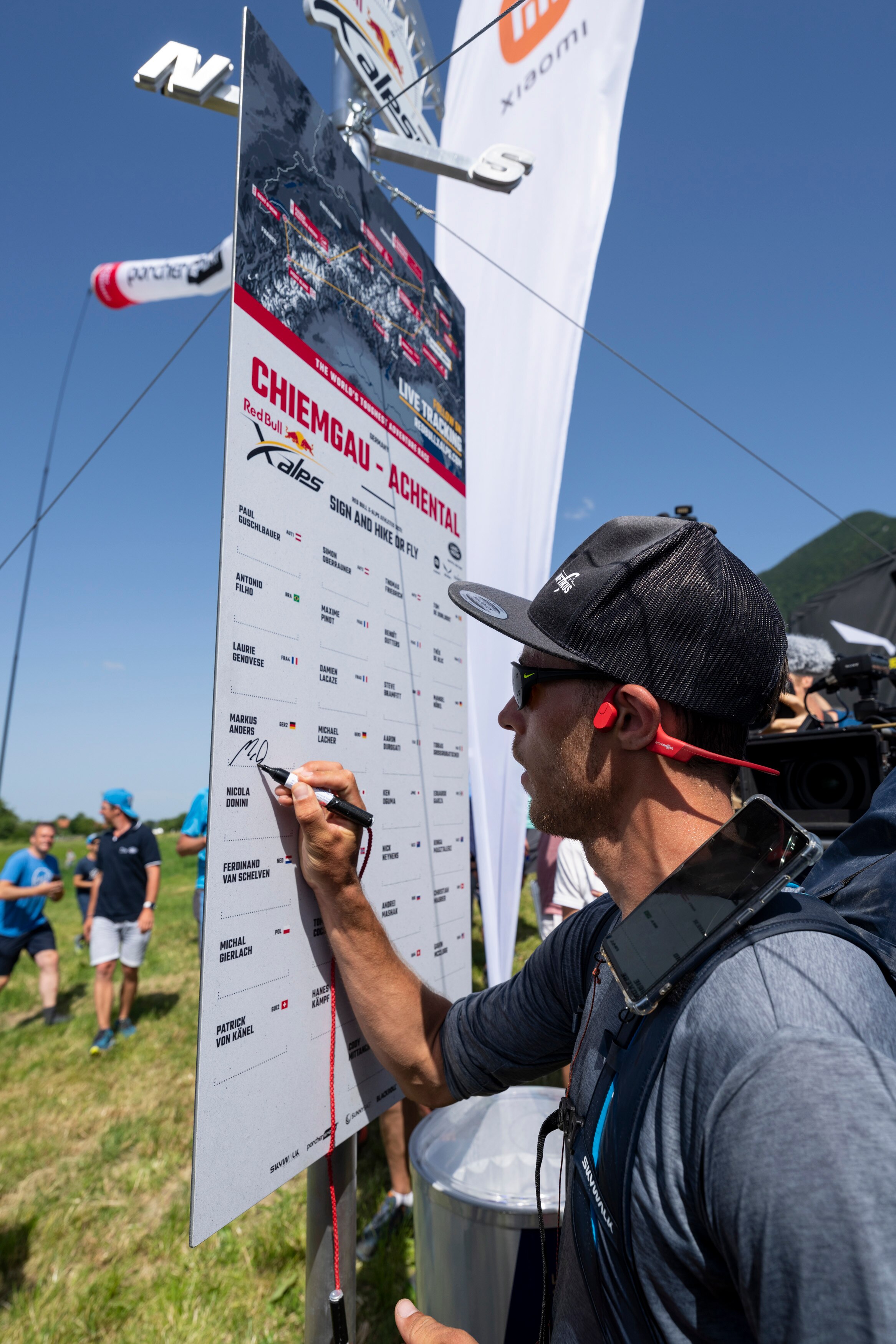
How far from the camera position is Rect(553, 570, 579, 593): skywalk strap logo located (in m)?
1.17

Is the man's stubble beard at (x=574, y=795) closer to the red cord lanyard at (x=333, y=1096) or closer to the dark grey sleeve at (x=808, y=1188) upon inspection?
the red cord lanyard at (x=333, y=1096)

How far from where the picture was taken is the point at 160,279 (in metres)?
2.57

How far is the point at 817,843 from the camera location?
887 mm

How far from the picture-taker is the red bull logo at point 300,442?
54.6 inches

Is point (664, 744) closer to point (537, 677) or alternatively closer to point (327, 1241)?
point (537, 677)

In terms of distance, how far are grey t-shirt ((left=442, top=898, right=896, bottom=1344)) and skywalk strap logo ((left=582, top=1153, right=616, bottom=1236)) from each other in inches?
2.8

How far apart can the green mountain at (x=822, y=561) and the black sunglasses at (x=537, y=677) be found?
2217 inches

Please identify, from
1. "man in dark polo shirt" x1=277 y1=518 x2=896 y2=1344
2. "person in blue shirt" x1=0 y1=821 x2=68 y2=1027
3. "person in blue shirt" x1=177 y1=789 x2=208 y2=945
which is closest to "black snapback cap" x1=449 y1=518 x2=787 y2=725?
"man in dark polo shirt" x1=277 y1=518 x2=896 y2=1344

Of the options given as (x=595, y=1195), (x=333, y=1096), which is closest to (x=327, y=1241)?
(x=333, y=1096)

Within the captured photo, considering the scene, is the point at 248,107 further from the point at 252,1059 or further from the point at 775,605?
the point at 252,1059

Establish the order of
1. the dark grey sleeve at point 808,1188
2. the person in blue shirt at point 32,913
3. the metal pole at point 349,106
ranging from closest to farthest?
the dark grey sleeve at point 808,1188
the metal pole at point 349,106
the person in blue shirt at point 32,913

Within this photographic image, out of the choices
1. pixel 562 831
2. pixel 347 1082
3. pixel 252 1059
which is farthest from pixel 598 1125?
pixel 347 1082

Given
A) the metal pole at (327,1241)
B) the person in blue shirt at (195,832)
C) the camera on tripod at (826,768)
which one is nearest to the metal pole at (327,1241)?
the metal pole at (327,1241)

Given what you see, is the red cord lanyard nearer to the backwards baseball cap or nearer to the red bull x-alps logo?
the red bull x-alps logo
